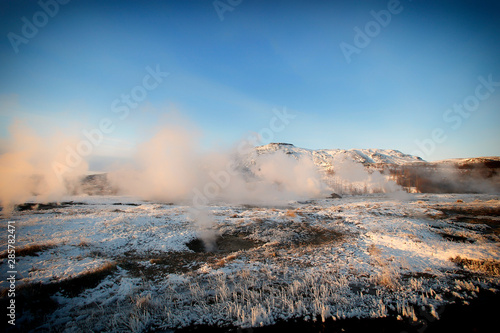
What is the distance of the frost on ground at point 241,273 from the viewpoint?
532cm

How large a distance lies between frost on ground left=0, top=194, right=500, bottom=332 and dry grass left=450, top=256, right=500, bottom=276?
0.06 meters

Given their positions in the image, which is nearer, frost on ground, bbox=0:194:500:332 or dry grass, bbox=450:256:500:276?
frost on ground, bbox=0:194:500:332

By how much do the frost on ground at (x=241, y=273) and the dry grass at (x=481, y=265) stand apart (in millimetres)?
59

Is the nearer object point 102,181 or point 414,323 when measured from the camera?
point 414,323

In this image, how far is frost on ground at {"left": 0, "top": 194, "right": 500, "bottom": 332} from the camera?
5.32 meters

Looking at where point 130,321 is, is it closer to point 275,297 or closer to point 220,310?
point 220,310

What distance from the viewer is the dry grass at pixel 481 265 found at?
7398mm

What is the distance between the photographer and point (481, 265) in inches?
306

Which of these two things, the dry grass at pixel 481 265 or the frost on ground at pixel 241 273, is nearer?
the frost on ground at pixel 241 273

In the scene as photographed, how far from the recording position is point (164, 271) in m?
8.45

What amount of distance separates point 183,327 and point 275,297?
2.75 m

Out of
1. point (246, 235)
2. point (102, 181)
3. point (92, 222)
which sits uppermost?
point (102, 181)

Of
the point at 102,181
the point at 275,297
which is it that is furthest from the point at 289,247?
the point at 102,181

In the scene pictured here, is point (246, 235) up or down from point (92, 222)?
down
